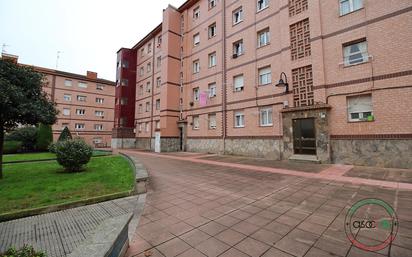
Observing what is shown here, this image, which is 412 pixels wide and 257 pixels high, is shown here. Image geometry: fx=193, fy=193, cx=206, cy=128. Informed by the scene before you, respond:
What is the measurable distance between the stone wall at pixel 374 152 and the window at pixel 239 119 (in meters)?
6.33

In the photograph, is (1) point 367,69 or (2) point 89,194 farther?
(1) point 367,69

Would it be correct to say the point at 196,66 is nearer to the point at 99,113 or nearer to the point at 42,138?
the point at 42,138

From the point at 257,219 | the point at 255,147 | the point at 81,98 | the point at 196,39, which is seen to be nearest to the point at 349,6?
the point at 255,147

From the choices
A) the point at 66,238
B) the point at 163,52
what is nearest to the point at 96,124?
the point at 163,52

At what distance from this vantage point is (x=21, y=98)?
274 inches

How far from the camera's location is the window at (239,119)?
1517 cm

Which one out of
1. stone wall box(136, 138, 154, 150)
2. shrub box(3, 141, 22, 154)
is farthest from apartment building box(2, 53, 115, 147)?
shrub box(3, 141, 22, 154)

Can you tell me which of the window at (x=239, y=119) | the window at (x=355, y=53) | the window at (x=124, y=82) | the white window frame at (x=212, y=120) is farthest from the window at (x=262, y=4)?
the window at (x=124, y=82)

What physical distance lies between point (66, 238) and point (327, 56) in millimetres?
13386

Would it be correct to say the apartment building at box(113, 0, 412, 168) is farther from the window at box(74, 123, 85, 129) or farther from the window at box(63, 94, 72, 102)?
the window at box(63, 94, 72, 102)

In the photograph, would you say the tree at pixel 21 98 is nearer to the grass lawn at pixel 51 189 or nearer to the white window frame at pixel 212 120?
the grass lawn at pixel 51 189

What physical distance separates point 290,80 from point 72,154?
1252 cm

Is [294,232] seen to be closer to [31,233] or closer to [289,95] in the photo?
[31,233]

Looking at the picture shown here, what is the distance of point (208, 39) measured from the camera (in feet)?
62.1
